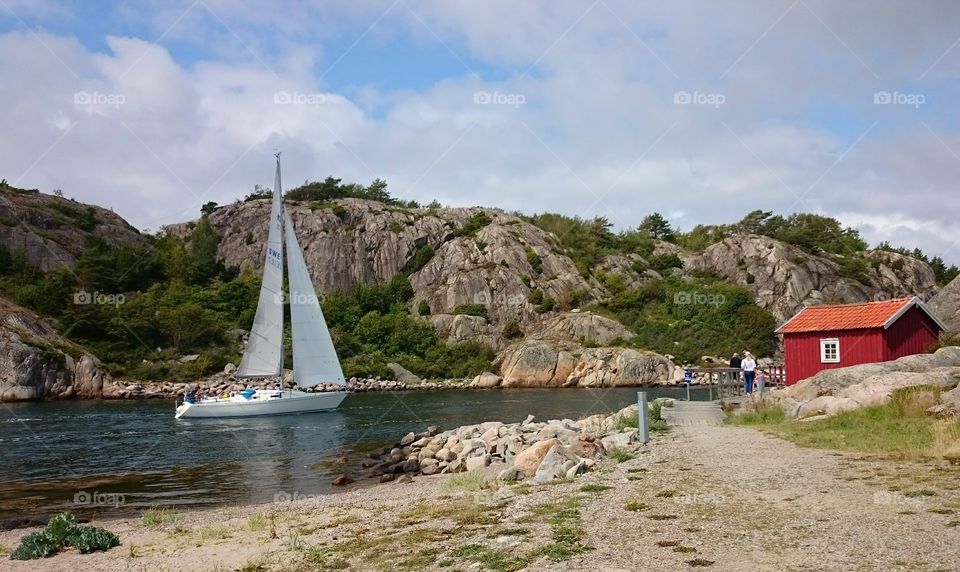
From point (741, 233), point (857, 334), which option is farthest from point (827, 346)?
point (741, 233)

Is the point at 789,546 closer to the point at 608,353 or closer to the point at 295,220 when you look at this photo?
the point at 608,353

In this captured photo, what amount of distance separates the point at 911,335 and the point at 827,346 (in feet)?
11.7

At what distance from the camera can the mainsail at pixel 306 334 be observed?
43781mm

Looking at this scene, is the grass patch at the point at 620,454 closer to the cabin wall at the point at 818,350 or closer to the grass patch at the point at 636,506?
the grass patch at the point at 636,506

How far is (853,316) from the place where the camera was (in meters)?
33.1

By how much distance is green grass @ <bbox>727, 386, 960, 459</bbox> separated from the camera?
13.7 m

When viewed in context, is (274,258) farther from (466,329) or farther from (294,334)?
(466,329)

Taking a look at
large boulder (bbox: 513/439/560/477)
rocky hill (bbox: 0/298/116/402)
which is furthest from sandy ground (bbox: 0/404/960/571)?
rocky hill (bbox: 0/298/116/402)

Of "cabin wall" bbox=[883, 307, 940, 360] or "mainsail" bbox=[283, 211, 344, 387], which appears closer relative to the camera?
"cabin wall" bbox=[883, 307, 940, 360]

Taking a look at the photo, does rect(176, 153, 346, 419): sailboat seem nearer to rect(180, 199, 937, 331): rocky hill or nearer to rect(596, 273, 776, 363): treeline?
rect(596, 273, 776, 363): treeline

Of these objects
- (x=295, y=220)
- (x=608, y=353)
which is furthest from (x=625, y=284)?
(x=295, y=220)

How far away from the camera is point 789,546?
816 cm

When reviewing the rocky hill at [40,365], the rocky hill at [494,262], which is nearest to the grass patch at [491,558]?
the rocky hill at [40,365]

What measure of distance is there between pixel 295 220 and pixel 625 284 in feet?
160
